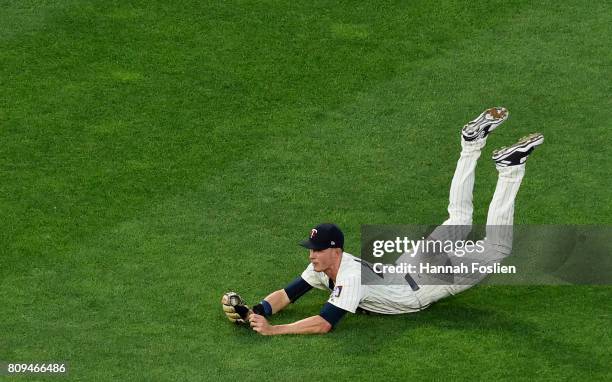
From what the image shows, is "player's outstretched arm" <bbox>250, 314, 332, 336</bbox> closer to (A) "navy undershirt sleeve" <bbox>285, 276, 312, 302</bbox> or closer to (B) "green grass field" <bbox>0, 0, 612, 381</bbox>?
(B) "green grass field" <bbox>0, 0, 612, 381</bbox>

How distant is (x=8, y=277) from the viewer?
11.9m

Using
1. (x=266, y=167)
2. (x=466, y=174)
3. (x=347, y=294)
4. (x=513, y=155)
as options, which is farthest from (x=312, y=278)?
(x=266, y=167)

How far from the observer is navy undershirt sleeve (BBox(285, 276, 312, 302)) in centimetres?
1170

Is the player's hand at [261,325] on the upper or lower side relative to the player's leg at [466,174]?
lower

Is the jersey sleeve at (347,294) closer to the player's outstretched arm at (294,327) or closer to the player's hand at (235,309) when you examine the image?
the player's outstretched arm at (294,327)

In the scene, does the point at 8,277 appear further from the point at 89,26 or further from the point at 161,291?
the point at 89,26

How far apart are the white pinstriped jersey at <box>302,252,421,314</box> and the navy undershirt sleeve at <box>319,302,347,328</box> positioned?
0.03 m

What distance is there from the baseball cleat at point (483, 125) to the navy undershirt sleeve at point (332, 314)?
6.77ft

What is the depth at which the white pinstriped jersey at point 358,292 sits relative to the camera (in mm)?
11289

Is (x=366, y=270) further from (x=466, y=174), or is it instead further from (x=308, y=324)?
(x=466, y=174)

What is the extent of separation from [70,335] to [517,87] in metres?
5.85

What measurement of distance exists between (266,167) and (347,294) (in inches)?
104

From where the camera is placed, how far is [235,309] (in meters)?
11.3

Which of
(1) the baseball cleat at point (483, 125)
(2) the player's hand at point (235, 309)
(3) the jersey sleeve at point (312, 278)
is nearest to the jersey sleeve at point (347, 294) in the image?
(3) the jersey sleeve at point (312, 278)
